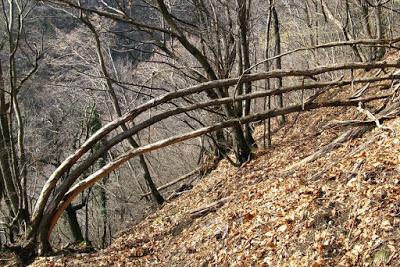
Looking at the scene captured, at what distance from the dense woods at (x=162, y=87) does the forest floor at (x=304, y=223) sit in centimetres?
100

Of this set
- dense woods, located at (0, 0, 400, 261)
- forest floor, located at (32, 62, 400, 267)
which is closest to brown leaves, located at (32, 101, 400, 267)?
forest floor, located at (32, 62, 400, 267)

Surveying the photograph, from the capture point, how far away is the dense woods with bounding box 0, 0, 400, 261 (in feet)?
23.5

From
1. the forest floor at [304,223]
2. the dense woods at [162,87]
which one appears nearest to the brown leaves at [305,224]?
the forest floor at [304,223]

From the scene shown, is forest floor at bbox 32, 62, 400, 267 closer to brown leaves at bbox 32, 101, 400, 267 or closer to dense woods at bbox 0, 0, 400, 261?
brown leaves at bbox 32, 101, 400, 267

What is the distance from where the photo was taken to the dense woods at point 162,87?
7152 millimetres

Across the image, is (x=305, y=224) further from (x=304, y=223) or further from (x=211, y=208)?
(x=211, y=208)

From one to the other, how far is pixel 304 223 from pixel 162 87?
12046 mm

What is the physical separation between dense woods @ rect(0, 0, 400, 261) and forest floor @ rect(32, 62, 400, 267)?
1.00 meters

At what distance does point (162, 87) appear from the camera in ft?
52.8

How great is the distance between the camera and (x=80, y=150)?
727 cm

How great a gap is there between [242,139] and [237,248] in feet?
16.1

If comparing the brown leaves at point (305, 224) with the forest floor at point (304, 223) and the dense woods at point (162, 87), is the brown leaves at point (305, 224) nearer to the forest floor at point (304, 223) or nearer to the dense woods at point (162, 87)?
the forest floor at point (304, 223)

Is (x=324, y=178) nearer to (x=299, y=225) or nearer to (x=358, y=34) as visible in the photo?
(x=299, y=225)

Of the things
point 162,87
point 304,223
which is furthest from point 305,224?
point 162,87
